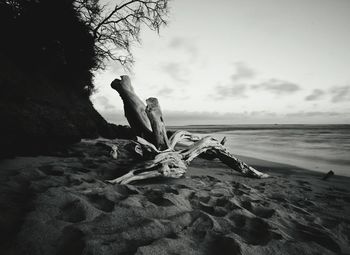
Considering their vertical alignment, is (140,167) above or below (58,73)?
below

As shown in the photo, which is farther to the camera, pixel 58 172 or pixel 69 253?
pixel 58 172

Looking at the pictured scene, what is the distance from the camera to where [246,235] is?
177 cm

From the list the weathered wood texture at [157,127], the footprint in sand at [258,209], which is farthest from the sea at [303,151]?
the weathered wood texture at [157,127]

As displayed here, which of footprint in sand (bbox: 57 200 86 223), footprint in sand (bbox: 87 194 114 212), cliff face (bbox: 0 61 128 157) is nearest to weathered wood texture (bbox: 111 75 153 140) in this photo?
cliff face (bbox: 0 61 128 157)

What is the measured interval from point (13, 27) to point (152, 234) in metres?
6.36

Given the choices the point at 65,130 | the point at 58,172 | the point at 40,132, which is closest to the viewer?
the point at 58,172

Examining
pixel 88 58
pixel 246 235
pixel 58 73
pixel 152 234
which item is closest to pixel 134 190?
pixel 152 234

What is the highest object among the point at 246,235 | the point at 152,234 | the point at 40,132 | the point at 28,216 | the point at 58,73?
the point at 58,73

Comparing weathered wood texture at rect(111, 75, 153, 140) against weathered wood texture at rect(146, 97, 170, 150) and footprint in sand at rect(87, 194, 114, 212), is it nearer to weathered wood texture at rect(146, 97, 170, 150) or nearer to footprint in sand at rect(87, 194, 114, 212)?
weathered wood texture at rect(146, 97, 170, 150)

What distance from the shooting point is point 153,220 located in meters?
1.75

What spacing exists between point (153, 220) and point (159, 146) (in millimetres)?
2290

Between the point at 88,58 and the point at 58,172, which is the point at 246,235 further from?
the point at 88,58

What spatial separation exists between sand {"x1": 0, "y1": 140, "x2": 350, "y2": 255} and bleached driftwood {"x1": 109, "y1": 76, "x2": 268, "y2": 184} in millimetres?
588

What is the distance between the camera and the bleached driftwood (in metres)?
3.35
